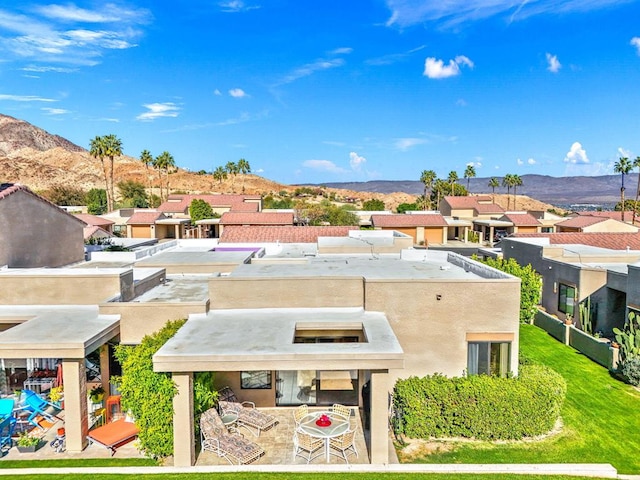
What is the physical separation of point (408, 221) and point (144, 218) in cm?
3632

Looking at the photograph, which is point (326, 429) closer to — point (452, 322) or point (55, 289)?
point (452, 322)

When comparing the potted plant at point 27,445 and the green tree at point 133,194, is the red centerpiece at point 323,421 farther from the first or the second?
the green tree at point 133,194

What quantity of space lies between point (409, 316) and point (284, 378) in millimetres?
4708

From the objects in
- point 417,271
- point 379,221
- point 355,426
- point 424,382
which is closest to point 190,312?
point 355,426

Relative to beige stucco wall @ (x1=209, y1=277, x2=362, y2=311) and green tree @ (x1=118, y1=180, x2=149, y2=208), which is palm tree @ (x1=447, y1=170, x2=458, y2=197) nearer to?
green tree @ (x1=118, y1=180, x2=149, y2=208)

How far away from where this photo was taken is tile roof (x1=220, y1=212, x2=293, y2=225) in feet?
181

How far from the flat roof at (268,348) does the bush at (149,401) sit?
715mm

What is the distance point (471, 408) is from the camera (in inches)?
512

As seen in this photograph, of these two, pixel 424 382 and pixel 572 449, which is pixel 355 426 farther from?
pixel 572 449

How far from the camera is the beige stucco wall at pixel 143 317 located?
14047 millimetres

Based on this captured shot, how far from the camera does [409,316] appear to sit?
14.6 m

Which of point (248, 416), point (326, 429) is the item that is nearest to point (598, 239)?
point (326, 429)

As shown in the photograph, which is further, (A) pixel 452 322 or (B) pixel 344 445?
(A) pixel 452 322

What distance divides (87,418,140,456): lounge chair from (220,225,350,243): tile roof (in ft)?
87.3
